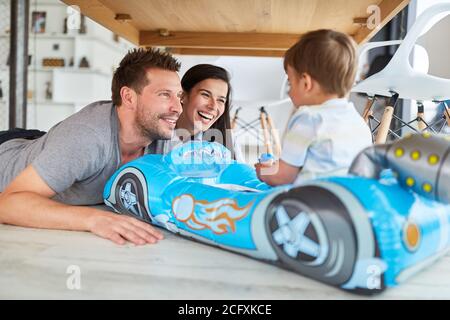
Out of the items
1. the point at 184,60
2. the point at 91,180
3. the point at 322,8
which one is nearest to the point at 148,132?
the point at 91,180

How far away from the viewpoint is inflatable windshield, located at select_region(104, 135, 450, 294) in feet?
2.94

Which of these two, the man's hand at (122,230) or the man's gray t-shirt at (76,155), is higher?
the man's gray t-shirt at (76,155)

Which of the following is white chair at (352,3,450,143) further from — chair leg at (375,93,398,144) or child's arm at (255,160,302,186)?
child's arm at (255,160,302,186)

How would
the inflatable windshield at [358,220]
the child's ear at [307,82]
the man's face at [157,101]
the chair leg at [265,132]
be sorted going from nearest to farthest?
the inflatable windshield at [358,220] < the child's ear at [307,82] < the man's face at [157,101] < the chair leg at [265,132]

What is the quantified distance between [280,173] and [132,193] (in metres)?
0.55

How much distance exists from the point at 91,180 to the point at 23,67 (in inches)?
70.0

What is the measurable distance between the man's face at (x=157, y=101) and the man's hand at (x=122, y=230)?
0.47m

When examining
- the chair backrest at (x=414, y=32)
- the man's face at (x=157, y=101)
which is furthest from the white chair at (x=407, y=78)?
the man's face at (x=157, y=101)

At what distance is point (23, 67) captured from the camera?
310cm

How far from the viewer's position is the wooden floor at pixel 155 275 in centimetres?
94

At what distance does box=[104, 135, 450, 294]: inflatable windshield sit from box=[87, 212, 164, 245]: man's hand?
6.4 inches

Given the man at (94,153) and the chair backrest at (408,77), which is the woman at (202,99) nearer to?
the man at (94,153)

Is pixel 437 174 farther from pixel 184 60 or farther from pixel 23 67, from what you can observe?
pixel 23 67

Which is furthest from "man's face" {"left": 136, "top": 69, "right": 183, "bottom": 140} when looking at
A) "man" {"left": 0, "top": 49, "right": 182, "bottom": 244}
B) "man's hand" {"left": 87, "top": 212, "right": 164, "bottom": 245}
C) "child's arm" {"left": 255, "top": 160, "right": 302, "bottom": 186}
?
"child's arm" {"left": 255, "top": 160, "right": 302, "bottom": 186}
